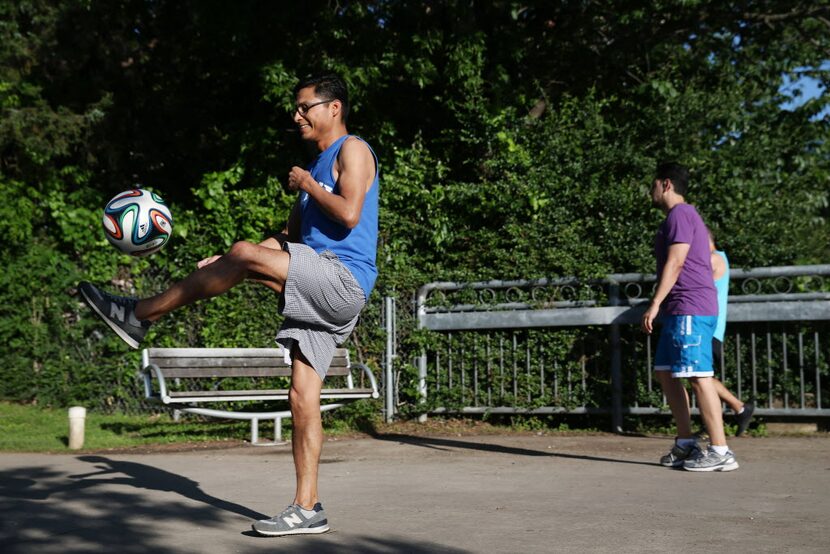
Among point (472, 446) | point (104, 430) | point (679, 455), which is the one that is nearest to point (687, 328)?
point (679, 455)

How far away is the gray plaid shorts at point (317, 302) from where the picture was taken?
4223mm

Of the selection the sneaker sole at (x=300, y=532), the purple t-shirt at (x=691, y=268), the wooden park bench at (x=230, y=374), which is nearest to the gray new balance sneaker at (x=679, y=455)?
the purple t-shirt at (x=691, y=268)

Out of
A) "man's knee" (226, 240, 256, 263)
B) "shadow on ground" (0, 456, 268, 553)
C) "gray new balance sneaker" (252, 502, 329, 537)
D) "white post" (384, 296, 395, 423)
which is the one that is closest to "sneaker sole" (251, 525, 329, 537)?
"gray new balance sneaker" (252, 502, 329, 537)

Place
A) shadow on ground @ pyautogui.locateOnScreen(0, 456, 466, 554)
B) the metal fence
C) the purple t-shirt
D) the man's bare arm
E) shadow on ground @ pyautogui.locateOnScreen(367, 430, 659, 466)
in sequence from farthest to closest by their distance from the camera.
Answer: the metal fence < shadow on ground @ pyautogui.locateOnScreen(367, 430, 659, 466) < the purple t-shirt < the man's bare arm < shadow on ground @ pyautogui.locateOnScreen(0, 456, 466, 554)

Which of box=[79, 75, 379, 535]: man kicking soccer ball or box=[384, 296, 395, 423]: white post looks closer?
box=[79, 75, 379, 535]: man kicking soccer ball

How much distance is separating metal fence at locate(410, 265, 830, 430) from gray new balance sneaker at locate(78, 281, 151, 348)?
5294 millimetres

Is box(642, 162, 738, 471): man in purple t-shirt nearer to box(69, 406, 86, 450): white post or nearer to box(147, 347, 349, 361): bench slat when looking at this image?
box(147, 347, 349, 361): bench slat

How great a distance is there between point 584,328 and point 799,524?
15.4 ft

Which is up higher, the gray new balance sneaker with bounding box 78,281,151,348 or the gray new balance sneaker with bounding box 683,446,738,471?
the gray new balance sneaker with bounding box 78,281,151,348

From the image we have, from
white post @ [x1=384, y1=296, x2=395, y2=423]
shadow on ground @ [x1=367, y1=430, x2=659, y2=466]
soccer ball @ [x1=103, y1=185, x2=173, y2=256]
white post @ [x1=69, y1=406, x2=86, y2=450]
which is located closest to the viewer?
soccer ball @ [x1=103, y1=185, x2=173, y2=256]

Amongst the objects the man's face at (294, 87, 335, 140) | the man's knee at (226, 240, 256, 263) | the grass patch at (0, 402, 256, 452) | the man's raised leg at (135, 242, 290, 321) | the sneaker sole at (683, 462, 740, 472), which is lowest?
the sneaker sole at (683, 462, 740, 472)

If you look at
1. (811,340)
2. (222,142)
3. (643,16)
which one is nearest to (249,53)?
(222,142)

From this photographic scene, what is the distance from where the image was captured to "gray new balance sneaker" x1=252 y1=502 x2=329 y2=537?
420cm

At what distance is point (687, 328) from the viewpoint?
6.57m
